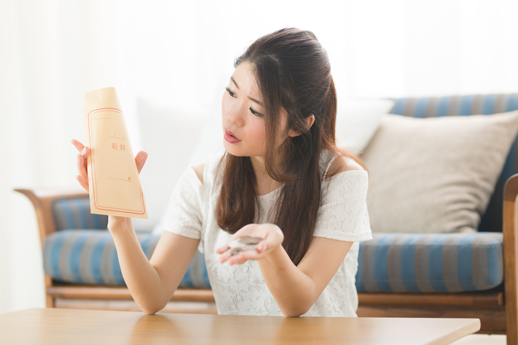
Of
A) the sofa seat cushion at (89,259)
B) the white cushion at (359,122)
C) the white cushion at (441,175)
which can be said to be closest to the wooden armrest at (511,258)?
the white cushion at (441,175)

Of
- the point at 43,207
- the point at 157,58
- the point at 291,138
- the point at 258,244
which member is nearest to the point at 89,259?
the point at 43,207

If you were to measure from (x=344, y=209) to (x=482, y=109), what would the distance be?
1.21 meters

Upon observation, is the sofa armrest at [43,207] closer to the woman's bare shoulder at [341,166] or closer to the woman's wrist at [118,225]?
the woman's wrist at [118,225]

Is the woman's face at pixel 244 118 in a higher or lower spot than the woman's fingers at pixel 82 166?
higher

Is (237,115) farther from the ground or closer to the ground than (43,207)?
farther from the ground

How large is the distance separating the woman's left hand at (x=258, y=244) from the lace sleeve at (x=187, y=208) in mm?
442

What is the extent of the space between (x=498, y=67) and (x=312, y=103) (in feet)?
4.92

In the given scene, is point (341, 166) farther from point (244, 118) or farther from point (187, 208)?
point (187, 208)

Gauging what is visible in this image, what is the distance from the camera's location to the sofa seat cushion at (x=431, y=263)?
139cm

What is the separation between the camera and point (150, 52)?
2818 millimetres

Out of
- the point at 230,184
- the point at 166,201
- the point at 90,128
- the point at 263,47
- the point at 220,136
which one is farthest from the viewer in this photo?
the point at 166,201

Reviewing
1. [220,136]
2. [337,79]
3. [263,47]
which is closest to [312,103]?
[263,47]

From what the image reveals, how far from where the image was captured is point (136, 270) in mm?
940

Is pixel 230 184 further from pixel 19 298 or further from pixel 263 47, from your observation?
pixel 19 298
